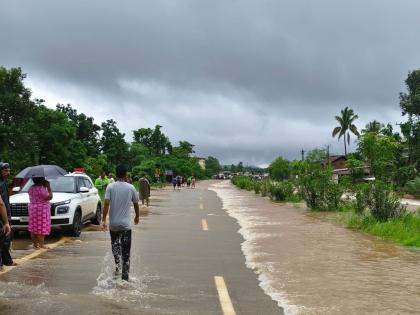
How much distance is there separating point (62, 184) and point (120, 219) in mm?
7271

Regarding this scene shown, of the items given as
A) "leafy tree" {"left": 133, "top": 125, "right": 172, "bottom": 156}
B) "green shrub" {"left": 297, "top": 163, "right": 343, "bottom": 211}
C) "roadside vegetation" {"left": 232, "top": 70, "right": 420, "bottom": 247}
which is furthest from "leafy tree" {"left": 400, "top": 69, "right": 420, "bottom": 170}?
"leafy tree" {"left": 133, "top": 125, "right": 172, "bottom": 156}

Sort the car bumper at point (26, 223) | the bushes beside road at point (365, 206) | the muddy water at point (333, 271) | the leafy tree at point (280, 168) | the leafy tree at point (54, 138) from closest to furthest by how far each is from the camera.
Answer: the muddy water at point (333, 271) < the car bumper at point (26, 223) < the bushes beside road at point (365, 206) < the leafy tree at point (54, 138) < the leafy tree at point (280, 168)

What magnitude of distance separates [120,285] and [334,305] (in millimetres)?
2915

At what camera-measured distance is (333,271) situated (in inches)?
364

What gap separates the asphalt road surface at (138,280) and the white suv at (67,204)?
43cm

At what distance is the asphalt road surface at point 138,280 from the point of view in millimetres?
6484

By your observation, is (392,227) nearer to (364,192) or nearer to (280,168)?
(364,192)

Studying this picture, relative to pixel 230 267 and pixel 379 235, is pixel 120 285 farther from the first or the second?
pixel 379 235

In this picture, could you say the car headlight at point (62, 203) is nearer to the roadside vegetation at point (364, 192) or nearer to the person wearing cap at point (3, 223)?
the person wearing cap at point (3, 223)

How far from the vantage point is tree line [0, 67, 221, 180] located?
4753 centimetres

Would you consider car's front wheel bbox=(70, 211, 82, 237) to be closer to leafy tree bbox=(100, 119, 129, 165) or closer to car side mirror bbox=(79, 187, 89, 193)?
car side mirror bbox=(79, 187, 89, 193)

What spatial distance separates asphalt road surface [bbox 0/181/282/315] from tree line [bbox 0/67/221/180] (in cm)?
3583

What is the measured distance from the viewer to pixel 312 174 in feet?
80.2

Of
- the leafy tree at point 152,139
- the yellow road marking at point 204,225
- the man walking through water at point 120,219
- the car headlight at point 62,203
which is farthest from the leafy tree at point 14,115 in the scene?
the leafy tree at point 152,139
